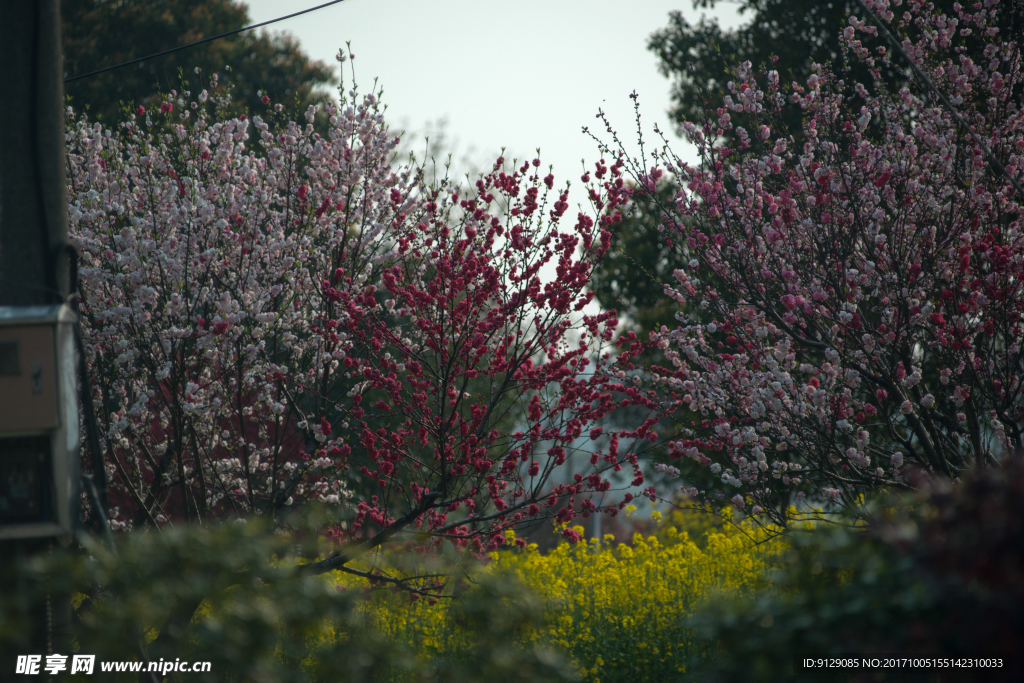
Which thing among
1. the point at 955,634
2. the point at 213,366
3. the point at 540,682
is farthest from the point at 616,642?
the point at 955,634

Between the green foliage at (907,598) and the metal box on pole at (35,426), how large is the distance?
256 cm

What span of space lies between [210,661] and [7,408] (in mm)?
1379

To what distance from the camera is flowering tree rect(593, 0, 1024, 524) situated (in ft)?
15.3

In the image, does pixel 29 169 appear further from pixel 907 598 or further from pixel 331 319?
pixel 907 598

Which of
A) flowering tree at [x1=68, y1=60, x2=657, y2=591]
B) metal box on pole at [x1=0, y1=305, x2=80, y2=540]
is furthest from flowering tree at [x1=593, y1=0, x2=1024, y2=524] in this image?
metal box on pole at [x1=0, y1=305, x2=80, y2=540]

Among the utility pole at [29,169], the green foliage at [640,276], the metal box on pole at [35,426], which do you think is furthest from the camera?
the green foliage at [640,276]

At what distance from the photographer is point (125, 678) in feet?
8.62

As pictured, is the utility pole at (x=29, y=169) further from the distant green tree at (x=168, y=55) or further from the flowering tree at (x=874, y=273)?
the distant green tree at (x=168, y=55)

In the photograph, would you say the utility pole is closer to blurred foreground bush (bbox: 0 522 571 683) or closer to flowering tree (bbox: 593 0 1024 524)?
blurred foreground bush (bbox: 0 522 571 683)

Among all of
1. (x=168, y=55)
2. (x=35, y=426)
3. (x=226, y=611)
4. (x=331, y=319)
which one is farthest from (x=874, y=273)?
(x=168, y=55)

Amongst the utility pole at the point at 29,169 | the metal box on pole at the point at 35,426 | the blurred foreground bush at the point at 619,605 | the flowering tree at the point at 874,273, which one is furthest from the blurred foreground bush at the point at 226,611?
the flowering tree at the point at 874,273

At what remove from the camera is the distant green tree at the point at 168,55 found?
1549 centimetres

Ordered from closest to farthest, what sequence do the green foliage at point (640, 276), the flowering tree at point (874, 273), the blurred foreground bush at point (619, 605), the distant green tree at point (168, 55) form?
the flowering tree at point (874, 273), the blurred foreground bush at point (619, 605), the green foliage at point (640, 276), the distant green tree at point (168, 55)

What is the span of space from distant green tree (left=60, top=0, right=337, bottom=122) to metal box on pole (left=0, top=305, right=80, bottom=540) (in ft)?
42.8
